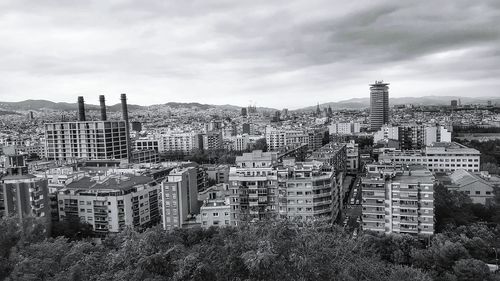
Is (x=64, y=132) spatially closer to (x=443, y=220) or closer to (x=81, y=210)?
(x=81, y=210)

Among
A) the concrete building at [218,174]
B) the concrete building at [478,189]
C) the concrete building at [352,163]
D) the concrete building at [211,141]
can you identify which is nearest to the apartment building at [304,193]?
the concrete building at [478,189]

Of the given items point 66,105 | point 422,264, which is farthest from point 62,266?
point 66,105

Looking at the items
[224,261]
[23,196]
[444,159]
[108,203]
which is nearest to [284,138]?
[444,159]

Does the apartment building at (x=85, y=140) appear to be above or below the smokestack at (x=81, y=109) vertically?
below

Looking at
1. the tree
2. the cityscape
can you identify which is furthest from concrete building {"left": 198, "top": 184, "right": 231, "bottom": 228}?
the tree

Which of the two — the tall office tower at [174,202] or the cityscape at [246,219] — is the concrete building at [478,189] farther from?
the tall office tower at [174,202]

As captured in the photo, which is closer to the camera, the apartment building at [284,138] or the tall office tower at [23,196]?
the tall office tower at [23,196]

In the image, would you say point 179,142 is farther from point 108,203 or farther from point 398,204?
point 398,204
